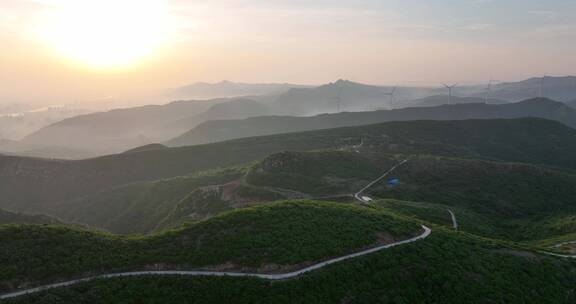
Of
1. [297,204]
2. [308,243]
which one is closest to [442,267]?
[308,243]

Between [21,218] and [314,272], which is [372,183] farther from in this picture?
[21,218]

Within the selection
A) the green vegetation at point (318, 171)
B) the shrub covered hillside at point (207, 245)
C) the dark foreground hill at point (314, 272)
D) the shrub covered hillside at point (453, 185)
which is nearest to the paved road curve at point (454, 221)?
the shrub covered hillside at point (453, 185)

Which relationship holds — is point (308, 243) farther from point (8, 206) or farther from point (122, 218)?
point (8, 206)

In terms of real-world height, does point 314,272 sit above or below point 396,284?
above

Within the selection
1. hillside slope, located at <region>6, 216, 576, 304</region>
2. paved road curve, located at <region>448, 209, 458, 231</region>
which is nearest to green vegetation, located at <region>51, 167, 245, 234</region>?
paved road curve, located at <region>448, 209, 458, 231</region>

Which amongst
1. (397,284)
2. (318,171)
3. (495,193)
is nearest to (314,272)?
(397,284)

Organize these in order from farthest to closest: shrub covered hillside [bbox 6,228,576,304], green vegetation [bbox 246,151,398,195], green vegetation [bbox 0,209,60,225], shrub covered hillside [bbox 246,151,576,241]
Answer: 1. green vegetation [bbox 246,151,398,195]
2. green vegetation [bbox 0,209,60,225]
3. shrub covered hillside [bbox 246,151,576,241]
4. shrub covered hillside [bbox 6,228,576,304]

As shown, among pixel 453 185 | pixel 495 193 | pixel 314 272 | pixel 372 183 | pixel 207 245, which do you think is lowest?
pixel 495 193

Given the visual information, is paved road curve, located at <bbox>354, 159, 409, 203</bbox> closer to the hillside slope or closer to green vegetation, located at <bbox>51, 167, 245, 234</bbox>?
the hillside slope
